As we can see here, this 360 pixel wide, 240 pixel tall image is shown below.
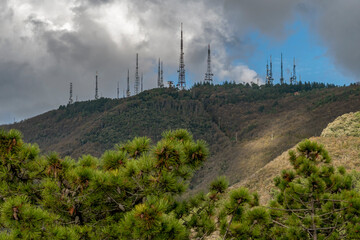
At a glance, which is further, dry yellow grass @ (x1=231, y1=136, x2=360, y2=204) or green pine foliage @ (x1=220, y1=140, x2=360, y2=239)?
dry yellow grass @ (x1=231, y1=136, x2=360, y2=204)

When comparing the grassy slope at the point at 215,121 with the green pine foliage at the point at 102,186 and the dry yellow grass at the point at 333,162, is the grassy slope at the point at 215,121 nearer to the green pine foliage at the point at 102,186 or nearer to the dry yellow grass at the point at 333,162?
the dry yellow grass at the point at 333,162

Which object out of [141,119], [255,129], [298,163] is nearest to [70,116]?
[141,119]

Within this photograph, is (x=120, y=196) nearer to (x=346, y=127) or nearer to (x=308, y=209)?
(x=308, y=209)

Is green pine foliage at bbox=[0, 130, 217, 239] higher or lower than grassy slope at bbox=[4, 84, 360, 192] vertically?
lower

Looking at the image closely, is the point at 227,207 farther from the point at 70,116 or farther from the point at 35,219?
the point at 70,116

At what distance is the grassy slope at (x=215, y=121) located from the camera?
1470 inches

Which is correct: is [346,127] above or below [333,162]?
above

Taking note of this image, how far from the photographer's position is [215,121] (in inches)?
2146

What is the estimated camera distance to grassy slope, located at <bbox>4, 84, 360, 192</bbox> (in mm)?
37344

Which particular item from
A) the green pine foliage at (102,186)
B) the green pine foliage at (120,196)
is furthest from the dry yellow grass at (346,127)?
the green pine foliage at (102,186)

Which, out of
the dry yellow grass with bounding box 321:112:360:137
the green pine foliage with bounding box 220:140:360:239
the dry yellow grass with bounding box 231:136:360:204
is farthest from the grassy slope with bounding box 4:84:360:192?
the green pine foliage with bounding box 220:140:360:239

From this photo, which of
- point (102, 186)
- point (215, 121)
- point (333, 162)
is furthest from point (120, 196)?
point (215, 121)

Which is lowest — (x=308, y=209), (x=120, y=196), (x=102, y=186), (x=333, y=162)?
(x=308, y=209)

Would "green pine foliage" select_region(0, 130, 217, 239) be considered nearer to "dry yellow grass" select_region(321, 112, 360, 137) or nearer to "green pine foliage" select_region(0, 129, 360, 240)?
"green pine foliage" select_region(0, 129, 360, 240)
